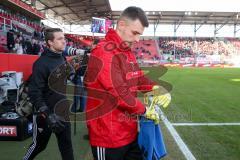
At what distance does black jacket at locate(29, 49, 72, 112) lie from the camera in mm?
4711

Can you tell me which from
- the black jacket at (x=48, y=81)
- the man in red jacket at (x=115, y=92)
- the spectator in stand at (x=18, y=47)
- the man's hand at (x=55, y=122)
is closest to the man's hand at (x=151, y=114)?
the man in red jacket at (x=115, y=92)

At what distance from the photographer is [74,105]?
949 centimetres

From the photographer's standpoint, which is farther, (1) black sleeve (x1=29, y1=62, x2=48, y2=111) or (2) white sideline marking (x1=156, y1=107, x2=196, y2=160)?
(2) white sideline marking (x1=156, y1=107, x2=196, y2=160)

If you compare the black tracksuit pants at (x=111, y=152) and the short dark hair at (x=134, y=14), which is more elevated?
the short dark hair at (x=134, y=14)

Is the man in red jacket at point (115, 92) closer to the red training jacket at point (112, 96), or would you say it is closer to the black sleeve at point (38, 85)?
the red training jacket at point (112, 96)

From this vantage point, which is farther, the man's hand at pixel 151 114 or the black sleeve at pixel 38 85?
the black sleeve at pixel 38 85

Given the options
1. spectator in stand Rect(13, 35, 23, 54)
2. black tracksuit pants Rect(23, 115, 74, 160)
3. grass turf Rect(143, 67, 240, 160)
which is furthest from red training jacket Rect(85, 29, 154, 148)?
spectator in stand Rect(13, 35, 23, 54)

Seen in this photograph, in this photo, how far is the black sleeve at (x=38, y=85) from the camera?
468 cm

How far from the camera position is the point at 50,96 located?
4.97 m

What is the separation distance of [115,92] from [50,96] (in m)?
2.21

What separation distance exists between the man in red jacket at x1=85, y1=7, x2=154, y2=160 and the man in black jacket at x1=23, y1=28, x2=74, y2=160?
1612mm

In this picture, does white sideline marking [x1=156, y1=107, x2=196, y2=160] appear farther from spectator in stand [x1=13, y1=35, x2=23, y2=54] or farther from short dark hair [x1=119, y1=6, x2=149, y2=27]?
spectator in stand [x1=13, y1=35, x2=23, y2=54]

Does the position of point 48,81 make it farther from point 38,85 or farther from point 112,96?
point 112,96

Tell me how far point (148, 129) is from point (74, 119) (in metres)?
5.93
